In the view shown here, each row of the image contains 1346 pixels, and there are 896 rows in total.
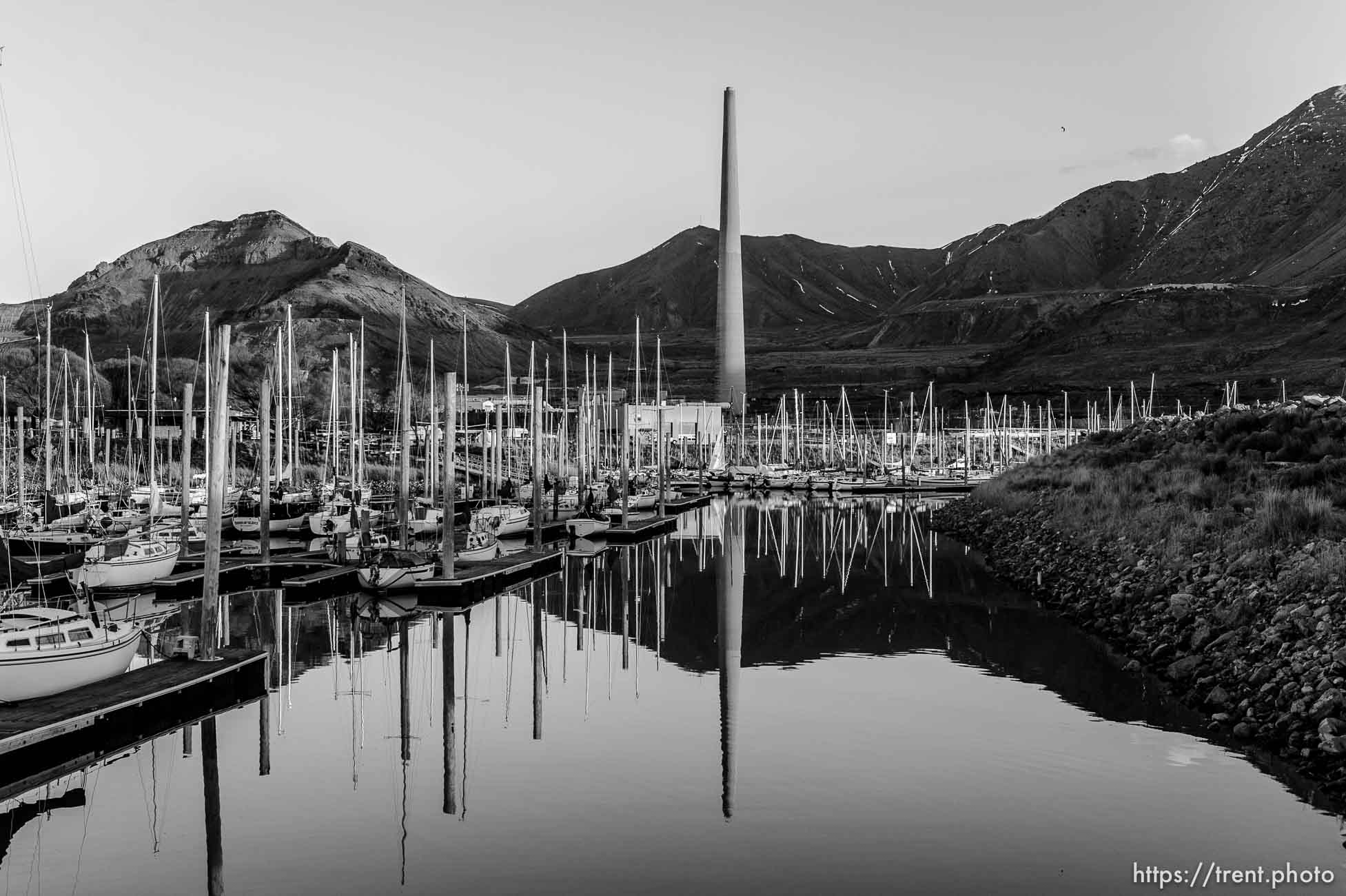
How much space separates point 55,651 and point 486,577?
17.7 metres

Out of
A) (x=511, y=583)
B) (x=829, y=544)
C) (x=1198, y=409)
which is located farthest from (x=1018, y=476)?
(x=1198, y=409)

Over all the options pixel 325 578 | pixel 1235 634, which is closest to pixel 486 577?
pixel 325 578

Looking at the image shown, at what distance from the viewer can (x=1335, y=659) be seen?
61.1ft

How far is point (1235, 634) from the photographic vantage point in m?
22.8

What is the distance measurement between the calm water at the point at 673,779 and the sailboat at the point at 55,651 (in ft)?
5.92

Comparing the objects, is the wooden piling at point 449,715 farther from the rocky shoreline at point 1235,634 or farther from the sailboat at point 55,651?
the rocky shoreline at point 1235,634

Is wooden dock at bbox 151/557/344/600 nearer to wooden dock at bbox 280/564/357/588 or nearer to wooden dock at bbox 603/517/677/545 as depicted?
wooden dock at bbox 280/564/357/588

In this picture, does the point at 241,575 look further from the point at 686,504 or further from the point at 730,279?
the point at 730,279

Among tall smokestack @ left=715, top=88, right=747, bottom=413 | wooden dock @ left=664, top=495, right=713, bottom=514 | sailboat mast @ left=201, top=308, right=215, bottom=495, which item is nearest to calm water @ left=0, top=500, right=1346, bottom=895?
sailboat mast @ left=201, top=308, right=215, bottom=495

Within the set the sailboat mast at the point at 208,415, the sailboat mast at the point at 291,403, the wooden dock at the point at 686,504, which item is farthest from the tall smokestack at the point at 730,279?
the sailboat mast at the point at 208,415

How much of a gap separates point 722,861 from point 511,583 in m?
25.3

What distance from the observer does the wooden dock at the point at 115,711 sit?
1791 cm

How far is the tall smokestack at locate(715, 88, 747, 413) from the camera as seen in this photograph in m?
123

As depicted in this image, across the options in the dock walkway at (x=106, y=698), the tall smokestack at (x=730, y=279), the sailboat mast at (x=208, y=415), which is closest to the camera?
the dock walkway at (x=106, y=698)
